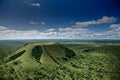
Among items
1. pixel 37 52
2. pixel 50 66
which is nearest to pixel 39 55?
pixel 37 52

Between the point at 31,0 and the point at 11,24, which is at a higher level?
the point at 31,0

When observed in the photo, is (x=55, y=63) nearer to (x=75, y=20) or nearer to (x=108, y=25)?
(x=75, y=20)

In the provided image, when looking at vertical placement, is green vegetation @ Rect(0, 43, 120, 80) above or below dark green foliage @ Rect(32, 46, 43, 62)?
below

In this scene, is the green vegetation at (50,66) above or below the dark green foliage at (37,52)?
below

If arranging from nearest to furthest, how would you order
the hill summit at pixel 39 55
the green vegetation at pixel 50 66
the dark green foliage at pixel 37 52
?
the green vegetation at pixel 50 66 → the hill summit at pixel 39 55 → the dark green foliage at pixel 37 52

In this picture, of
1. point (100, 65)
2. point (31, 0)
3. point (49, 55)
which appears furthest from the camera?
point (100, 65)

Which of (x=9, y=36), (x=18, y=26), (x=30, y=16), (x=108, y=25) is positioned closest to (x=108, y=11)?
(x=108, y=25)

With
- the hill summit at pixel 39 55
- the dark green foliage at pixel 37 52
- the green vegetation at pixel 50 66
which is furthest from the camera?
the dark green foliage at pixel 37 52

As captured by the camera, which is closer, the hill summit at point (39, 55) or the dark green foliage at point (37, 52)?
the hill summit at point (39, 55)
